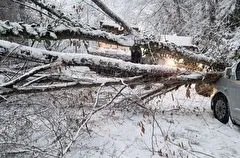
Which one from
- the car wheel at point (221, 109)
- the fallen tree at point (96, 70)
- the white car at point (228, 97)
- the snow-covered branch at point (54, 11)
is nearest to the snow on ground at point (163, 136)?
the car wheel at point (221, 109)

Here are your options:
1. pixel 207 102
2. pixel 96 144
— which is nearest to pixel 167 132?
pixel 96 144

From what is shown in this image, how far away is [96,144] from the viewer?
694 centimetres

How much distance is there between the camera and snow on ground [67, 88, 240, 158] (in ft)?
22.0

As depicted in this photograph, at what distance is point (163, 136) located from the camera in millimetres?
7289

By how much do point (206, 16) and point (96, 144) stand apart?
17155mm

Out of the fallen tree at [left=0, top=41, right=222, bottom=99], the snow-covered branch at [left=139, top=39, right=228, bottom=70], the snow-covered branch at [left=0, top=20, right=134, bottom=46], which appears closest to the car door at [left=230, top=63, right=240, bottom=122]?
the fallen tree at [left=0, top=41, right=222, bottom=99]

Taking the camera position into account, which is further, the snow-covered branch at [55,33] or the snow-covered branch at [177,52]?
the snow-covered branch at [177,52]

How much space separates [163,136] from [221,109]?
7.96 feet

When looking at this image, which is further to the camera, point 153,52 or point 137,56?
point 137,56

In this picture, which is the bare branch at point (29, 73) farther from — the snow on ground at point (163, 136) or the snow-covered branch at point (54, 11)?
the snow-covered branch at point (54, 11)

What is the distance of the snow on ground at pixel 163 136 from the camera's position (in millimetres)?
6695

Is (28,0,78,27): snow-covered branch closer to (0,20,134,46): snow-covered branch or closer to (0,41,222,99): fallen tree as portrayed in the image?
(0,20,134,46): snow-covered branch

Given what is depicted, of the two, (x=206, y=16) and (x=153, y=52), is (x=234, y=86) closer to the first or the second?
Result: (x=153, y=52)

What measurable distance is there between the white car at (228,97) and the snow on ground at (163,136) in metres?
0.25
